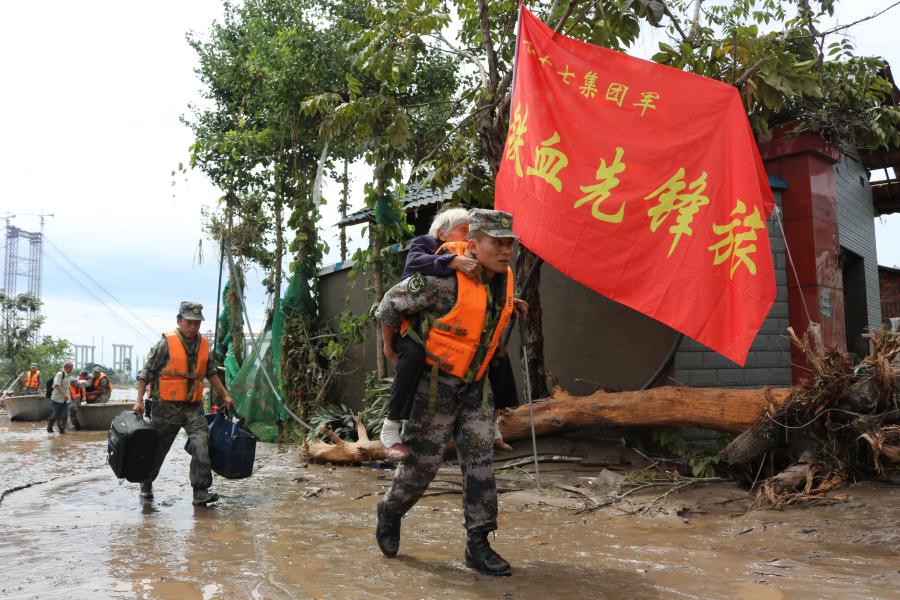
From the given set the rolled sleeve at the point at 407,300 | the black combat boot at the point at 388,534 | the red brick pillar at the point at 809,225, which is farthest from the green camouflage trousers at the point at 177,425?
the red brick pillar at the point at 809,225

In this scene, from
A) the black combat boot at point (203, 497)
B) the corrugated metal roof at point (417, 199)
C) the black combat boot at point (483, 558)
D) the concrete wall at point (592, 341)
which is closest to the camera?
the black combat boot at point (483, 558)

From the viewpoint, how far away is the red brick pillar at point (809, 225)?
25.2 feet

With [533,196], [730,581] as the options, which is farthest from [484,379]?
[533,196]

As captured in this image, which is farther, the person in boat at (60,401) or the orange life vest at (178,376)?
the person in boat at (60,401)

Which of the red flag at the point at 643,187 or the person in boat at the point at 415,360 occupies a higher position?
the red flag at the point at 643,187

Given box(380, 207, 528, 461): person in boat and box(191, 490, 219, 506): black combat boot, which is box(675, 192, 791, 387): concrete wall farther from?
box(191, 490, 219, 506): black combat boot

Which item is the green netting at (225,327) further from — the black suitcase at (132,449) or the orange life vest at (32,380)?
the orange life vest at (32,380)

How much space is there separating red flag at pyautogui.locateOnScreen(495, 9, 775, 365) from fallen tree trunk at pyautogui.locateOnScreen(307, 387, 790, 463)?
0.95m

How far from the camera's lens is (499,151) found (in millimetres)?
7980

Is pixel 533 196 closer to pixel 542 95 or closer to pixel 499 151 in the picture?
pixel 542 95

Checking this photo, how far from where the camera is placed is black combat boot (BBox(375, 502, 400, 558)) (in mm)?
3932

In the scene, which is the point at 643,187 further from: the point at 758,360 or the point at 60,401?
the point at 60,401

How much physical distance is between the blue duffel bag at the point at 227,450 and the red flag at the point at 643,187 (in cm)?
300

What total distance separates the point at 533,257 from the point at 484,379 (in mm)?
3908
